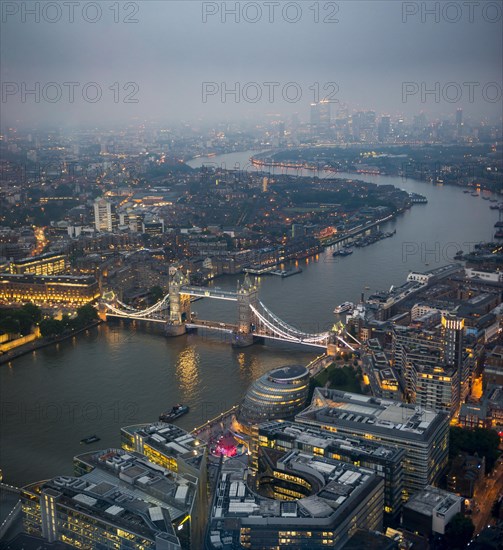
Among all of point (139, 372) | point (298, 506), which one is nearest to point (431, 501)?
point (298, 506)

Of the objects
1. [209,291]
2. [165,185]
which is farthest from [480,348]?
[165,185]

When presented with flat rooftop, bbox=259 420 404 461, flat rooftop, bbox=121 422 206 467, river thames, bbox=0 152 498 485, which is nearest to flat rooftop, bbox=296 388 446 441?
flat rooftop, bbox=259 420 404 461

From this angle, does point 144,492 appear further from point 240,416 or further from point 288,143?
point 288,143

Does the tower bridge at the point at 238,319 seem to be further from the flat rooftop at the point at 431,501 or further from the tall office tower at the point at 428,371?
the flat rooftop at the point at 431,501

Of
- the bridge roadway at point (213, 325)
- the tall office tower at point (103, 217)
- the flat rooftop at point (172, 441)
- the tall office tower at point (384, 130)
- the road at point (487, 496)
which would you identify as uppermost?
the tall office tower at point (384, 130)

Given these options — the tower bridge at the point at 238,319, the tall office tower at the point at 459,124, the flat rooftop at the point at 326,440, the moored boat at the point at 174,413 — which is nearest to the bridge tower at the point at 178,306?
the tower bridge at the point at 238,319
